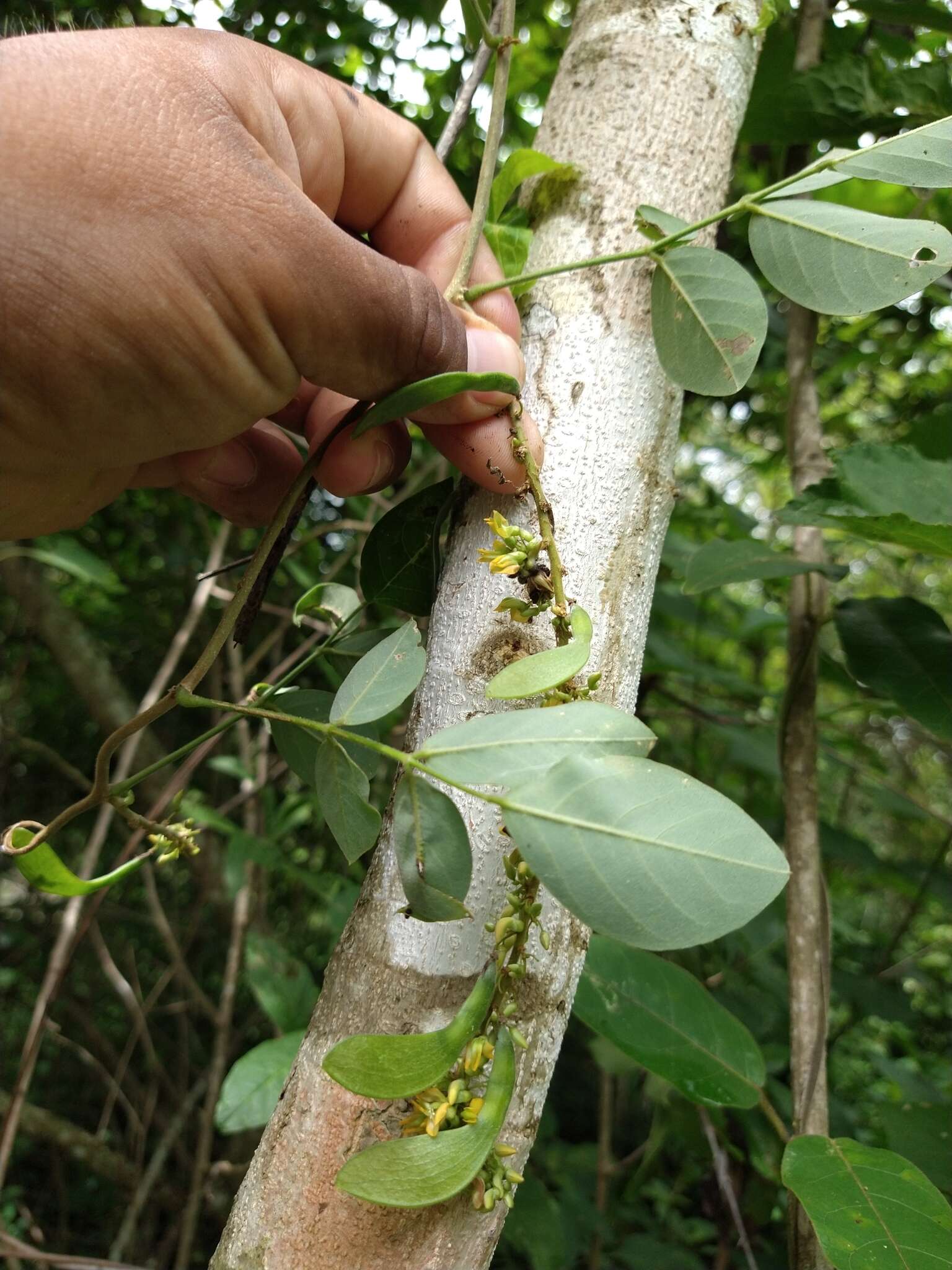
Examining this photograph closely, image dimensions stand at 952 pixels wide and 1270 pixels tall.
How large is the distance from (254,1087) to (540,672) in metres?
0.87

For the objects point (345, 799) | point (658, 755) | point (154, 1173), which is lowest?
point (154, 1173)

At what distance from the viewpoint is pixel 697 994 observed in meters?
0.94

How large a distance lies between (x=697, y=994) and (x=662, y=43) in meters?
0.93

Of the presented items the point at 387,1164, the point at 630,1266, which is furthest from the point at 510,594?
the point at 630,1266

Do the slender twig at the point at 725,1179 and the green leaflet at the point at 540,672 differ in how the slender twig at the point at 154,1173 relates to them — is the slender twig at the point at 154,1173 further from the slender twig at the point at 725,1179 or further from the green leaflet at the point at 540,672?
the green leaflet at the point at 540,672

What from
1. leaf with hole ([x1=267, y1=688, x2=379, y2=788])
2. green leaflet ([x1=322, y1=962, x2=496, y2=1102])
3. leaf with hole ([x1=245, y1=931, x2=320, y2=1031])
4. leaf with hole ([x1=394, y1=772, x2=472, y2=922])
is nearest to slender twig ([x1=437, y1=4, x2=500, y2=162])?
leaf with hole ([x1=267, y1=688, x2=379, y2=788])

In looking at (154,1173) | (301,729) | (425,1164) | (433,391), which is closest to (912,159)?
(433,391)

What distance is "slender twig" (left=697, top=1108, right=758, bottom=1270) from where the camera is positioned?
0.99 m

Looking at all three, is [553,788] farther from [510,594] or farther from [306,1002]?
[306,1002]

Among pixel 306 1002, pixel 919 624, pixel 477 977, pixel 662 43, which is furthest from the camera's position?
pixel 306 1002

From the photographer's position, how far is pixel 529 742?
1.53 feet

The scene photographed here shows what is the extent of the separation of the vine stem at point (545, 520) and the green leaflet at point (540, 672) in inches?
2.1

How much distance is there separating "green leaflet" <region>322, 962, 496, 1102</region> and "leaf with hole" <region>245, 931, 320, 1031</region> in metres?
0.80

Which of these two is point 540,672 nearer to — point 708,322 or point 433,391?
point 433,391
